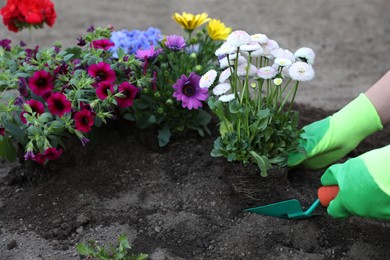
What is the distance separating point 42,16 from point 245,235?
3.90 ft

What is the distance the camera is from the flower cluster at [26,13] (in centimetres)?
223

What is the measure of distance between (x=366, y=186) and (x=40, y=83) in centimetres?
112

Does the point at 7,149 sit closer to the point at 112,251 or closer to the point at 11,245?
the point at 11,245

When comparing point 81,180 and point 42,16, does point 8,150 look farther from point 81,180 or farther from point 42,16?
point 42,16

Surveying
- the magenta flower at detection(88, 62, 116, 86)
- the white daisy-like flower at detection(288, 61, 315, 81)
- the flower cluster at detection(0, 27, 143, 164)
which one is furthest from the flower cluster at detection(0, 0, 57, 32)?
the white daisy-like flower at detection(288, 61, 315, 81)

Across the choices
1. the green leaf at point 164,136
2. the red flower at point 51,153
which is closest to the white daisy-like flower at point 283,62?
the green leaf at point 164,136

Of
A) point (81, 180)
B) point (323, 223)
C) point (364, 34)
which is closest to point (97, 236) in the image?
point (81, 180)

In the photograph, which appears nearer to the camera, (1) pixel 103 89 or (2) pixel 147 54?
(1) pixel 103 89

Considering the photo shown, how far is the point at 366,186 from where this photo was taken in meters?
1.61

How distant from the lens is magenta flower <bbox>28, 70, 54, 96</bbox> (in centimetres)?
198

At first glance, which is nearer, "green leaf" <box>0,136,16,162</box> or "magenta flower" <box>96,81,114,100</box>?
"magenta flower" <box>96,81,114,100</box>

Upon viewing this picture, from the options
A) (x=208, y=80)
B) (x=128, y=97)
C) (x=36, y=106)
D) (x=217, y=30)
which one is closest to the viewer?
(x=208, y=80)

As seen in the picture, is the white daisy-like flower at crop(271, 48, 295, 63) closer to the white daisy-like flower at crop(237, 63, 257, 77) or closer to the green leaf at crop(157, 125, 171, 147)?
the white daisy-like flower at crop(237, 63, 257, 77)

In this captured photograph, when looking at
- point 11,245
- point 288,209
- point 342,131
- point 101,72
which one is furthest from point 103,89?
point 342,131
